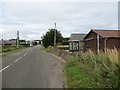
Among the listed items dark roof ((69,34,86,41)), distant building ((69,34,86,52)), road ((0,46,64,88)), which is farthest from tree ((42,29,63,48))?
road ((0,46,64,88))

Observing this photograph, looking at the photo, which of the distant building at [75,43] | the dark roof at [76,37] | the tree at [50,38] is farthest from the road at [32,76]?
the tree at [50,38]

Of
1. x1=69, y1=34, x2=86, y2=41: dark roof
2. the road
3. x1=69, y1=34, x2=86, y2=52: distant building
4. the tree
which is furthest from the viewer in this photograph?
the tree

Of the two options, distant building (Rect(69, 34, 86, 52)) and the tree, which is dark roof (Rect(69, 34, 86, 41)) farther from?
the tree

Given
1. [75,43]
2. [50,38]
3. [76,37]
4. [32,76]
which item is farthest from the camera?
[50,38]

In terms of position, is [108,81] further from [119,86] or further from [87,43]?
[87,43]

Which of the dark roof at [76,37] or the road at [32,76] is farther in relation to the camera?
the dark roof at [76,37]

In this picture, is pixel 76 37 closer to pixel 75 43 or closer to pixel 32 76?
pixel 75 43

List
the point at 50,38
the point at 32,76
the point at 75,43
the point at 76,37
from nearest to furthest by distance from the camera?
the point at 32,76, the point at 75,43, the point at 76,37, the point at 50,38

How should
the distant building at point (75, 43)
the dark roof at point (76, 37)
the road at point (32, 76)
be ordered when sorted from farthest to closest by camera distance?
the dark roof at point (76, 37) < the distant building at point (75, 43) < the road at point (32, 76)

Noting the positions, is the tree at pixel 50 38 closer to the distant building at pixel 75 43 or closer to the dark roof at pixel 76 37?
the dark roof at pixel 76 37

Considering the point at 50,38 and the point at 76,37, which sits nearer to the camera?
the point at 76,37

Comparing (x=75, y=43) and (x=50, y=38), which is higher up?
(x=50, y=38)

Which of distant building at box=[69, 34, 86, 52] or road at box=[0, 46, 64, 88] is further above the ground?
distant building at box=[69, 34, 86, 52]

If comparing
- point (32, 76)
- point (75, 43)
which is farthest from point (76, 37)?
point (32, 76)
